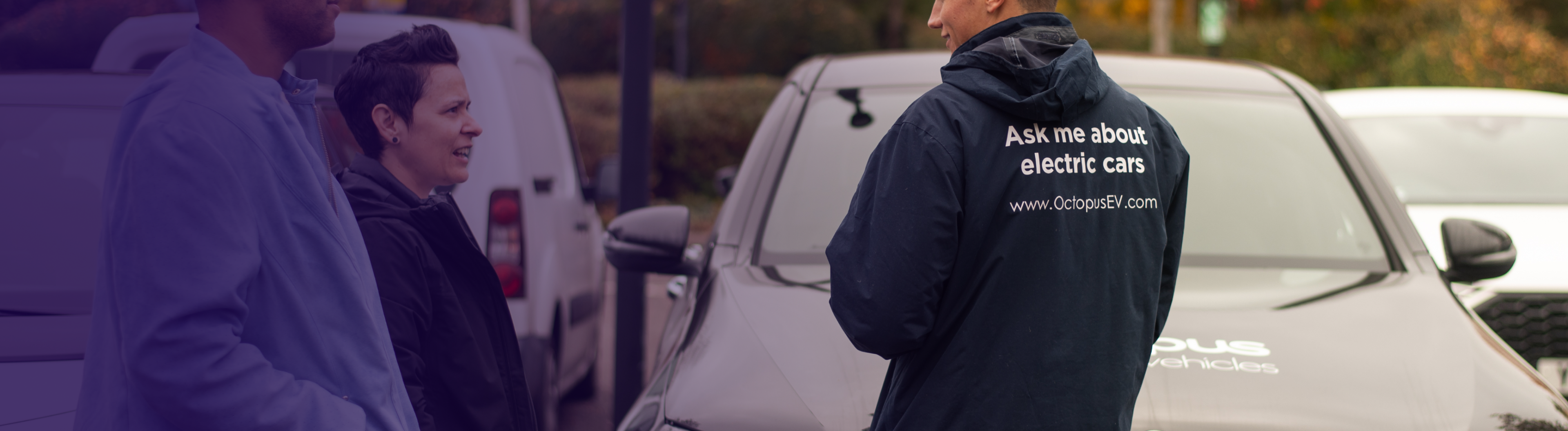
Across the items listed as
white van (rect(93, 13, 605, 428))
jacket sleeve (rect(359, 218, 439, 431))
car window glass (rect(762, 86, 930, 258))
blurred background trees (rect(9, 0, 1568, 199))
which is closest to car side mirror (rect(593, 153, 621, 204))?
white van (rect(93, 13, 605, 428))

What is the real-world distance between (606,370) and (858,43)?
18.2 metres

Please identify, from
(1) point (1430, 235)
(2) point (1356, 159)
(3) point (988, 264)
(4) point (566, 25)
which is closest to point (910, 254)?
(3) point (988, 264)

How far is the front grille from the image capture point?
170 inches

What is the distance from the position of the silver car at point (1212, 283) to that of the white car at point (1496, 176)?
1468mm

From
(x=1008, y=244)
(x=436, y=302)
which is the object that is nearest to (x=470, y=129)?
(x=436, y=302)

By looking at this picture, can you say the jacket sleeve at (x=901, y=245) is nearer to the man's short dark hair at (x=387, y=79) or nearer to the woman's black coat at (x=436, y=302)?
the woman's black coat at (x=436, y=302)

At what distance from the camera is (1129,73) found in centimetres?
338

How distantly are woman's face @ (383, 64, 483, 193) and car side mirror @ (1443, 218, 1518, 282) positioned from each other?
2630 mm

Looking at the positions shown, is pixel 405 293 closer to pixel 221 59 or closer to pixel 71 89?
pixel 221 59

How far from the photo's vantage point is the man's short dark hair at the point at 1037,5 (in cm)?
178

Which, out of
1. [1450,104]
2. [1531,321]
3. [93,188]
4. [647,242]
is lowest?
[1531,321]

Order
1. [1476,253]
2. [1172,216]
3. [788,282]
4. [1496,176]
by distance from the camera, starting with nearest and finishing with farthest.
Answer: [1172,216], [788,282], [1476,253], [1496,176]

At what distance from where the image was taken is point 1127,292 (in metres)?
1.70

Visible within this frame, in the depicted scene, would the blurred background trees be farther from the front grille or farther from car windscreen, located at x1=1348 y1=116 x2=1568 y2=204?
car windscreen, located at x1=1348 y1=116 x2=1568 y2=204
